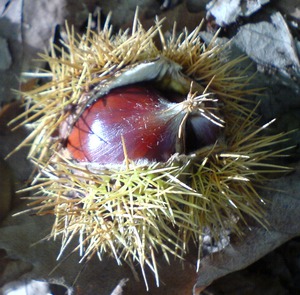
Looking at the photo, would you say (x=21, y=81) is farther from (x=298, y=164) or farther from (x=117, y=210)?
(x=298, y=164)

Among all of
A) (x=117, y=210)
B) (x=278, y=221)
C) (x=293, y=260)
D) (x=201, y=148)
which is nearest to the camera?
(x=117, y=210)

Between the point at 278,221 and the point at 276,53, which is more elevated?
the point at 276,53

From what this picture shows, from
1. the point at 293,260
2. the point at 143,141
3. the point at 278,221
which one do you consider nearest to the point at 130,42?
the point at 143,141

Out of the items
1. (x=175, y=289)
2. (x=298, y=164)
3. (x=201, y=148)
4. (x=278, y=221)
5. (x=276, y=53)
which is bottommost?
(x=175, y=289)

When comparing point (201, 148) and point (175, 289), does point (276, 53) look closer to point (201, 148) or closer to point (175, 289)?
point (201, 148)

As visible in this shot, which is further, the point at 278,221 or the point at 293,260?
the point at 293,260

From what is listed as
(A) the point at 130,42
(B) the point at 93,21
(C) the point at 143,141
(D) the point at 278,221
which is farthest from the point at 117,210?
(B) the point at 93,21

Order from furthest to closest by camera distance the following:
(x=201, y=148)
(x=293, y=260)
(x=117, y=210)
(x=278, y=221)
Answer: (x=293, y=260) → (x=278, y=221) → (x=201, y=148) → (x=117, y=210)
